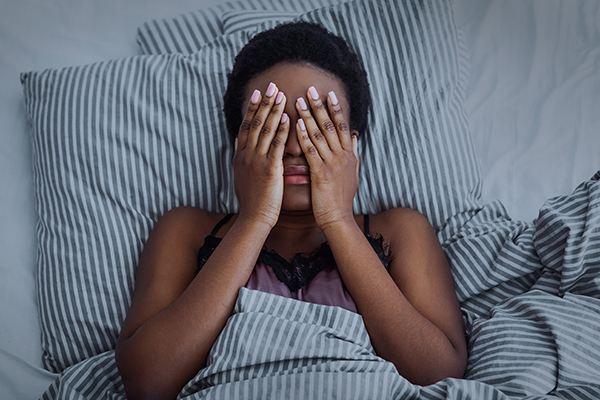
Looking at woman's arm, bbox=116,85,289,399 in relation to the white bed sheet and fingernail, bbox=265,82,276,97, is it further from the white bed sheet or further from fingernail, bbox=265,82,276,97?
the white bed sheet

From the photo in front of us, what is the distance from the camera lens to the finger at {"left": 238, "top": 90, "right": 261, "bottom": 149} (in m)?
0.84

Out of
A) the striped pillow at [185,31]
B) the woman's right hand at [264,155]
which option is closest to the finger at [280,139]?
the woman's right hand at [264,155]

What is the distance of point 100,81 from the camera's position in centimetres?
114

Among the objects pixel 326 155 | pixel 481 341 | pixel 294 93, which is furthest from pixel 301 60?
pixel 481 341

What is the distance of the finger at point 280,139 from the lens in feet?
2.74

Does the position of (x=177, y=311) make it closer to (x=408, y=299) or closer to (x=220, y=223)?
(x=220, y=223)

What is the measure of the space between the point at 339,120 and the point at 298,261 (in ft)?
0.98

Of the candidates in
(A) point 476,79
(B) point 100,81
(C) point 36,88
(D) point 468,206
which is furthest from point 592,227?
(C) point 36,88

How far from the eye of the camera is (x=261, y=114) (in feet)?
2.77

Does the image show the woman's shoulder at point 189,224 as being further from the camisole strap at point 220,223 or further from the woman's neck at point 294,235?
the woman's neck at point 294,235

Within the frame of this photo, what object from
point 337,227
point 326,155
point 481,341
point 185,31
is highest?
point 185,31

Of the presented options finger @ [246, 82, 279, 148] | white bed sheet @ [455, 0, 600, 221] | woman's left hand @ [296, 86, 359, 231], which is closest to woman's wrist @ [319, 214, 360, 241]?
woman's left hand @ [296, 86, 359, 231]

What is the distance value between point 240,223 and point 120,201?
0.38 metres

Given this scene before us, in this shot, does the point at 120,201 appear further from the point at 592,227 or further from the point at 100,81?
the point at 592,227
